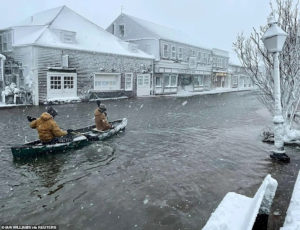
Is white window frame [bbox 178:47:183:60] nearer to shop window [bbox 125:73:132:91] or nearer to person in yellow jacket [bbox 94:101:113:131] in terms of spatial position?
shop window [bbox 125:73:132:91]

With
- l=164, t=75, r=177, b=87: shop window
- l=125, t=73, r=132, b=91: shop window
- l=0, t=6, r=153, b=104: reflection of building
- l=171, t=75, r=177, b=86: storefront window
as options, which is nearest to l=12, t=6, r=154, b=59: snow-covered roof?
l=0, t=6, r=153, b=104: reflection of building

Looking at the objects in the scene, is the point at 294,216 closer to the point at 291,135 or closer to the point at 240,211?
the point at 240,211

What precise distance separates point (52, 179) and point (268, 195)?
4.58m

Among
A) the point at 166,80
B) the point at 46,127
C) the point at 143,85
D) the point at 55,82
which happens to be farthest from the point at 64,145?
the point at 166,80

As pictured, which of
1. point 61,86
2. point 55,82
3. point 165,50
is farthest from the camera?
point 165,50

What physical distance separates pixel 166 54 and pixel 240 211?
3201cm

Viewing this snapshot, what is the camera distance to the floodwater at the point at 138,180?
15.5 ft

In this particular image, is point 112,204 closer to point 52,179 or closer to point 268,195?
point 52,179

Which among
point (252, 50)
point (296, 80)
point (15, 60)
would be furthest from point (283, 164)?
point (15, 60)

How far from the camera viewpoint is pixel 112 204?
5172 millimetres

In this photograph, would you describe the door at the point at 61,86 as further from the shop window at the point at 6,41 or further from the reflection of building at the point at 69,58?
the shop window at the point at 6,41

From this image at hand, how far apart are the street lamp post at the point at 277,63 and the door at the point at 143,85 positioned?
23.4 m

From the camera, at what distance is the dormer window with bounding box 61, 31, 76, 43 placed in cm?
2302

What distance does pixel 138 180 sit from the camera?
20.8 feet
